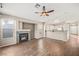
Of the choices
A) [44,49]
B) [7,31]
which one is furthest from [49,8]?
[7,31]

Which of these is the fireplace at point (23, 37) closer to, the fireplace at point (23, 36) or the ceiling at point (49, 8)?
the fireplace at point (23, 36)

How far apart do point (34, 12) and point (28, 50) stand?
1.01 meters

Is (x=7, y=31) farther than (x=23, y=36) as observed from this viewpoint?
No

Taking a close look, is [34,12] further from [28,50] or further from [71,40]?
[71,40]

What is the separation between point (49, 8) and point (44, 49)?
1066 millimetres

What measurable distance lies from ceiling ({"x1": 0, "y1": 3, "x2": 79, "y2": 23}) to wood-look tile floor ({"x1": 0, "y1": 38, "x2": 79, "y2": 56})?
63cm

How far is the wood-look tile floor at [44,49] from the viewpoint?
219 cm

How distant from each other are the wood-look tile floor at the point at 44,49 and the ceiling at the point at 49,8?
63 cm

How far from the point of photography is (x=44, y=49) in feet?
7.32

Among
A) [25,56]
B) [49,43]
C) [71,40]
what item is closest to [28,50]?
[25,56]

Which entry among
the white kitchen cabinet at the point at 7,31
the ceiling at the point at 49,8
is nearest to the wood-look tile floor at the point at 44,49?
the white kitchen cabinet at the point at 7,31

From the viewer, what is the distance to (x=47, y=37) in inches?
94.6

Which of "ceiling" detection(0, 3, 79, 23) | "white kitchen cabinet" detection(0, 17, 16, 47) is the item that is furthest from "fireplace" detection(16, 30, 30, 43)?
"ceiling" detection(0, 3, 79, 23)

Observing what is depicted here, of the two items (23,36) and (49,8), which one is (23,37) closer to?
(23,36)
